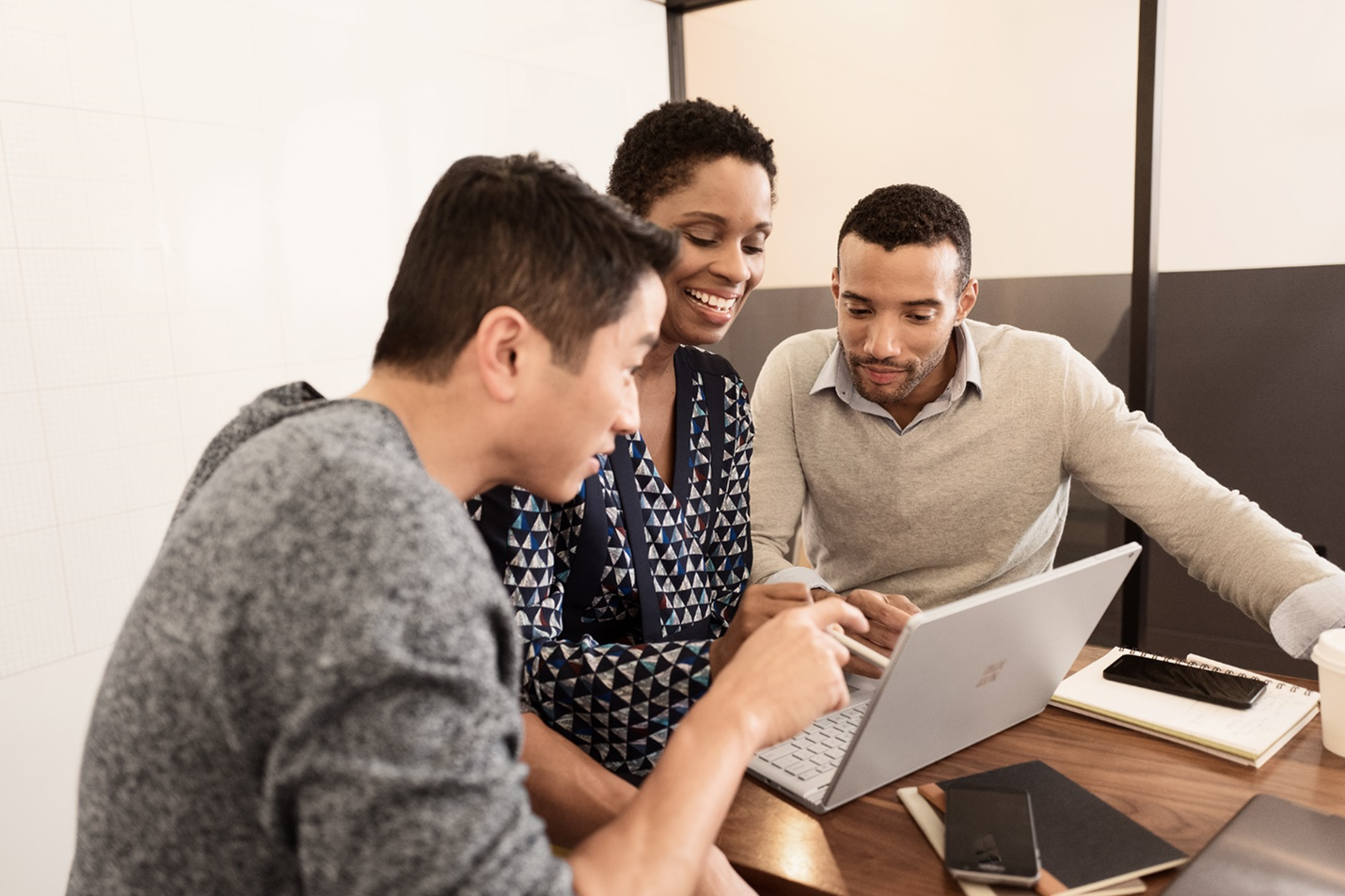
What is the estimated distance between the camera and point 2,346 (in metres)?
1.88

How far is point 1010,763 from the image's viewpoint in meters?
1.11

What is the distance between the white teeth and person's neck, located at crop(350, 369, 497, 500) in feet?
2.22

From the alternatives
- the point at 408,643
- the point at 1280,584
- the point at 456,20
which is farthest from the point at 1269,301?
the point at 408,643

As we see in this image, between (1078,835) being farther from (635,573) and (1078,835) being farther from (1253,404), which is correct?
(1253,404)

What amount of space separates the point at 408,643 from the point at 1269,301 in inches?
106

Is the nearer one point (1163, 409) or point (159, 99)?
point (159, 99)

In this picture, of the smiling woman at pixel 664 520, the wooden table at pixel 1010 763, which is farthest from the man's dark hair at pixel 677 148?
the wooden table at pixel 1010 763

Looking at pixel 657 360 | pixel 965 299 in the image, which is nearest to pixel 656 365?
pixel 657 360

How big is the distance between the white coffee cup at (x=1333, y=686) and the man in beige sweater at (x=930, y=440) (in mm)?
465

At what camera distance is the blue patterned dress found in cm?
114

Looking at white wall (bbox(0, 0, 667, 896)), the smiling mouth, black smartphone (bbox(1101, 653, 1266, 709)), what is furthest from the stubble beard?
white wall (bbox(0, 0, 667, 896))

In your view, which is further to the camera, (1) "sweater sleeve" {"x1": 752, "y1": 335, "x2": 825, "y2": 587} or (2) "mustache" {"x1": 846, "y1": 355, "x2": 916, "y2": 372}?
(1) "sweater sleeve" {"x1": 752, "y1": 335, "x2": 825, "y2": 587}

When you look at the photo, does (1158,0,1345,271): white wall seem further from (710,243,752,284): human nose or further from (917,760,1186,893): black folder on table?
(917,760,1186,893): black folder on table

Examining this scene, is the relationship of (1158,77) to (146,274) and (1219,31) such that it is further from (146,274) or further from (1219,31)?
(146,274)
